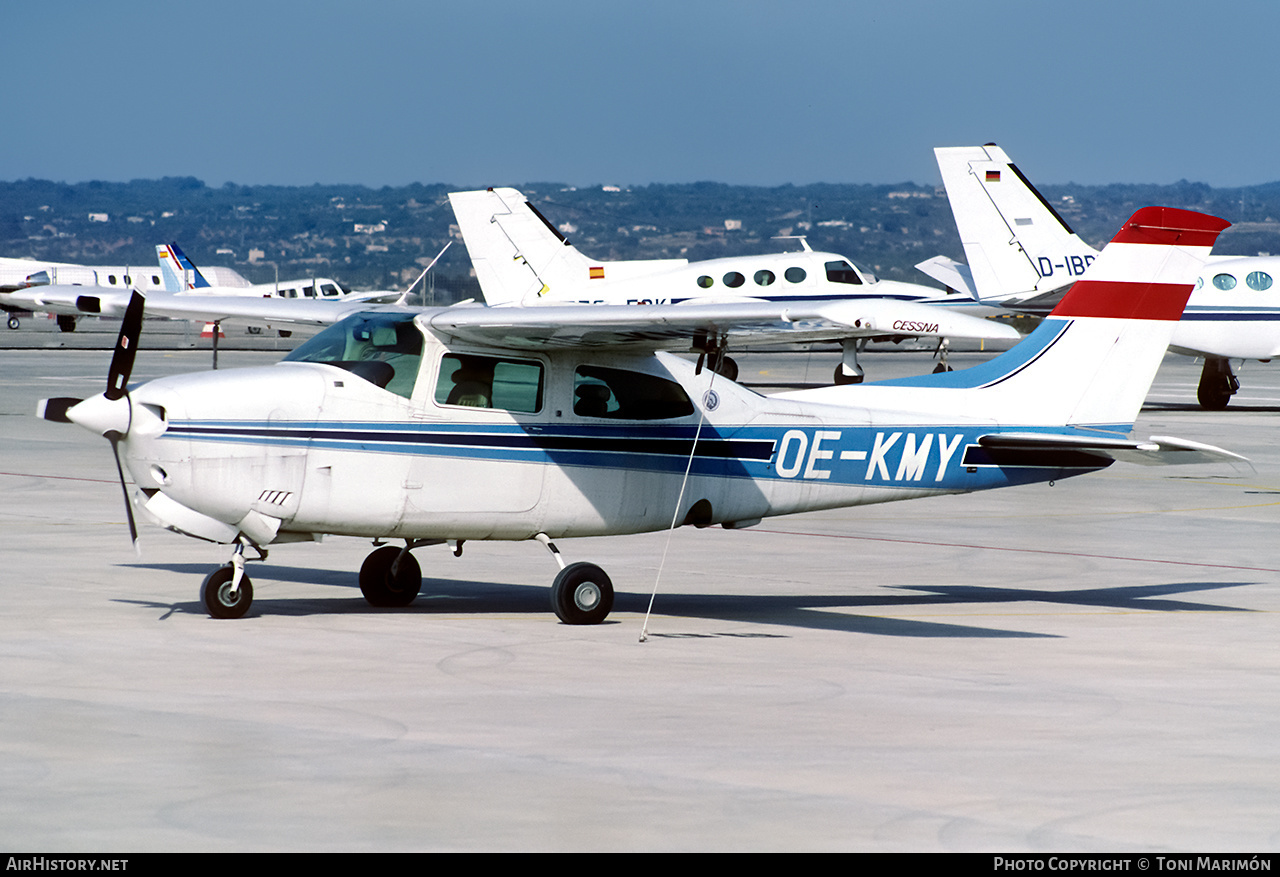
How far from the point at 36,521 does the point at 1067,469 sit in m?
10.0

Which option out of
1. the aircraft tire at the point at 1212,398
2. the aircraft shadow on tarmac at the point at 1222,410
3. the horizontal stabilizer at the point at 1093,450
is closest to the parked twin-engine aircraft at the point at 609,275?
the aircraft shadow on tarmac at the point at 1222,410

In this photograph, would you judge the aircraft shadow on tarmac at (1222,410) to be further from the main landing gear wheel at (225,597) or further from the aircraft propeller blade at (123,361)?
the aircraft propeller blade at (123,361)

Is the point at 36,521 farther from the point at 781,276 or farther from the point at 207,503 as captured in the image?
the point at 781,276

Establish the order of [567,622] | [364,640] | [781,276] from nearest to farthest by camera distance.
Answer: [364,640], [567,622], [781,276]

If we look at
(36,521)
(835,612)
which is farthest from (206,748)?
(36,521)

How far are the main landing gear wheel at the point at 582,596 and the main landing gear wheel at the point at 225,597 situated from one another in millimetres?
2055

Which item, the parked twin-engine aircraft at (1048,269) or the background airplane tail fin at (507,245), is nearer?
the parked twin-engine aircraft at (1048,269)

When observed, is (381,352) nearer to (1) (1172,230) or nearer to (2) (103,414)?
(2) (103,414)

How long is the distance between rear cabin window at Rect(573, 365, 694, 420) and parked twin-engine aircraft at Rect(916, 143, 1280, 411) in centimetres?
2191

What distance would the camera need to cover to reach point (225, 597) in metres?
10.7

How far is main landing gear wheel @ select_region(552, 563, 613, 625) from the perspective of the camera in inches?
431

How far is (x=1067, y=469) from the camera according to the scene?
1228 centimetres

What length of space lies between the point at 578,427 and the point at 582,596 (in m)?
1.22

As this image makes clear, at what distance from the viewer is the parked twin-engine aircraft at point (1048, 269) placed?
32312mm
